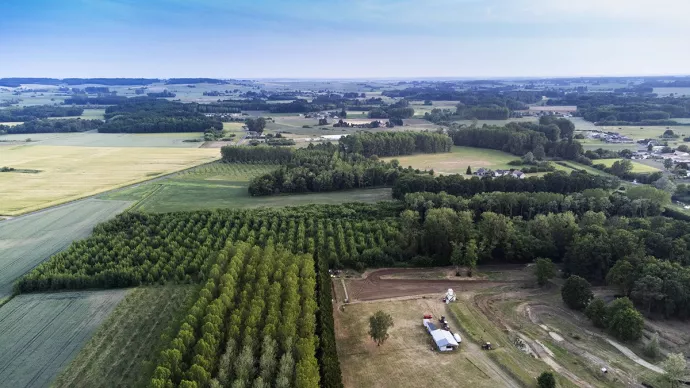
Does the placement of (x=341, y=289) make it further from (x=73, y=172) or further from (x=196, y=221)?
(x=73, y=172)

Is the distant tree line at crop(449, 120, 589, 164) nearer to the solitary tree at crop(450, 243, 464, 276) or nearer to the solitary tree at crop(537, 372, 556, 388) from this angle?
the solitary tree at crop(450, 243, 464, 276)

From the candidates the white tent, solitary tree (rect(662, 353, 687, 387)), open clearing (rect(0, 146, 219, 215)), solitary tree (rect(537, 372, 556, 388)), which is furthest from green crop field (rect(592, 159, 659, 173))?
open clearing (rect(0, 146, 219, 215))

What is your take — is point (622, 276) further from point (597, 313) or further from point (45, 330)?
point (45, 330)

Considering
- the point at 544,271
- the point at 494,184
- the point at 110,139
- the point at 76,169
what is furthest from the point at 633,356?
the point at 110,139

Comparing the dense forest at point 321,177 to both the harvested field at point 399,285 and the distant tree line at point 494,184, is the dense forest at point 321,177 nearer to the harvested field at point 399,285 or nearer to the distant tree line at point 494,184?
the distant tree line at point 494,184

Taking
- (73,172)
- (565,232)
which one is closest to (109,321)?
(565,232)

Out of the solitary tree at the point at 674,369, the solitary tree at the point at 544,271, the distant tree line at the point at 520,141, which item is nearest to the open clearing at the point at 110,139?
the distant tree line at the point at 520,141

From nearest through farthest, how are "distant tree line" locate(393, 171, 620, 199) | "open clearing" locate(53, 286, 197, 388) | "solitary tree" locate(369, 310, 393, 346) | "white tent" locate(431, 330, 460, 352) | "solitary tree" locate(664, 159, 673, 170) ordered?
"open clearing" locate(53, 286, 197, 388), "solitary tree" locate(369, 310, 393, 346), "white tent" locate(431, 330, 460, 352), "distant tree line" locate(393, 171, 620, 199), "solitary tree" locate(664, 159, 673, 170)
